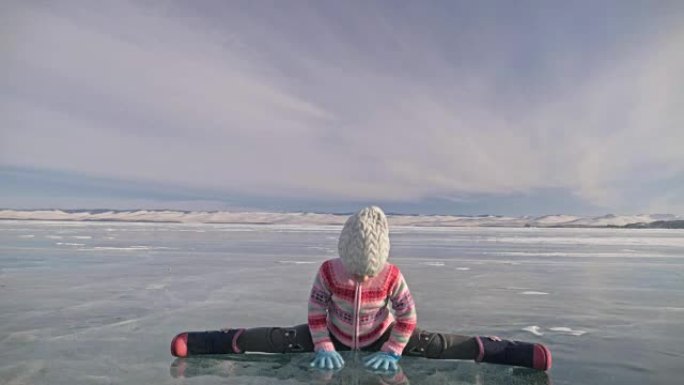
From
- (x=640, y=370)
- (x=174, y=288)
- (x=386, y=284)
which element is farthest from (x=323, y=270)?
(x=174, y=288)

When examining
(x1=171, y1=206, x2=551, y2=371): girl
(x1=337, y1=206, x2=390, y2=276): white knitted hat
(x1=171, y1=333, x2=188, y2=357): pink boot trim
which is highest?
(x1=337, y1=206, x2=390, y2=276): white knitted hat

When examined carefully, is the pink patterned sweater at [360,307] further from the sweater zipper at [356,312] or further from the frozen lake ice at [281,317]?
the frozen lake ice at [281,317]

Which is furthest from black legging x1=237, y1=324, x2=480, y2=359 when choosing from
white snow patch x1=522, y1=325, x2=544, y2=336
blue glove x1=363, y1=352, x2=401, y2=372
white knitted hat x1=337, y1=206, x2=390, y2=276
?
white snow patch x1=522, y1=325, x2=544, y2=336

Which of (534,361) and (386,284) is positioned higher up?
(386,284)

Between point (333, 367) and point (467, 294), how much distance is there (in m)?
3.51

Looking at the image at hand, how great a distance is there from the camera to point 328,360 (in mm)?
3203

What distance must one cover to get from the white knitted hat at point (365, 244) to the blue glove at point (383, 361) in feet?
1.71

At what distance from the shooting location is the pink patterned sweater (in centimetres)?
327

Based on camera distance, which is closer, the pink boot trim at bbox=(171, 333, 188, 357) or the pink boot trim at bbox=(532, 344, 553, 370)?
the pink boot trim at bbox=(532, 344, 553, 370)

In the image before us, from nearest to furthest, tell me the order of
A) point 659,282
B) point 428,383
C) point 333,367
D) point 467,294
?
1. point 428,383
2. point 333,367
3. point 467,294
4. point 659,282

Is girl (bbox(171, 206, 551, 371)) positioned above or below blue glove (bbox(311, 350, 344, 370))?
above

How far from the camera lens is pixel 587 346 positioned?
12.5 ft

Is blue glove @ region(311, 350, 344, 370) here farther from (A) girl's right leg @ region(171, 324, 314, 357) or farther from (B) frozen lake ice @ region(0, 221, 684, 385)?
(A) girl's right leg @ region(171, 324, 314, 357)

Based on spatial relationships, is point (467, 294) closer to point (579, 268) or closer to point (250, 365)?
point (250, 365)
